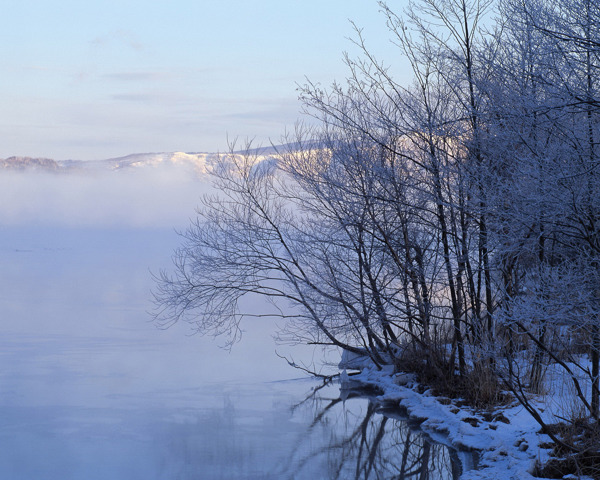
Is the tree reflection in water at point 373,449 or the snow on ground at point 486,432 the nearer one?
→ the snow on ground at point 486,432

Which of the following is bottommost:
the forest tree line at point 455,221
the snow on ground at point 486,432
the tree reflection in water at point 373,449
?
the tree reflection in water at point 373,449

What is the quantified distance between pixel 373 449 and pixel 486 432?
1.46 meters

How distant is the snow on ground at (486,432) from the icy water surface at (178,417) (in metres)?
0.25

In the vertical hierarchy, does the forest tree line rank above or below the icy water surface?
above

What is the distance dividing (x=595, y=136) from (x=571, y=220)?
810mm

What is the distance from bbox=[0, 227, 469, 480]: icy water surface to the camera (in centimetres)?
859

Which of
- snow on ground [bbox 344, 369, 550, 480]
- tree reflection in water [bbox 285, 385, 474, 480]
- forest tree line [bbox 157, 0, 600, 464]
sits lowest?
tree reflection in water [bbox 285, 385, 474, 480]

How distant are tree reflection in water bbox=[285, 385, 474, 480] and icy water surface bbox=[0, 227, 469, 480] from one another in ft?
0.05

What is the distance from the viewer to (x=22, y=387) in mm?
12789

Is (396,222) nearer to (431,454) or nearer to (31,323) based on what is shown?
(431,454)

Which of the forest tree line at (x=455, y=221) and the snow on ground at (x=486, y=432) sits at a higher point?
the forest tree line at (x=455, y=221)

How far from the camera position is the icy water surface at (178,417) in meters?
8.59

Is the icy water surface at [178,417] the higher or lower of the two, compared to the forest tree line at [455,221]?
lower

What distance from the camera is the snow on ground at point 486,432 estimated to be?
24.3 feet
